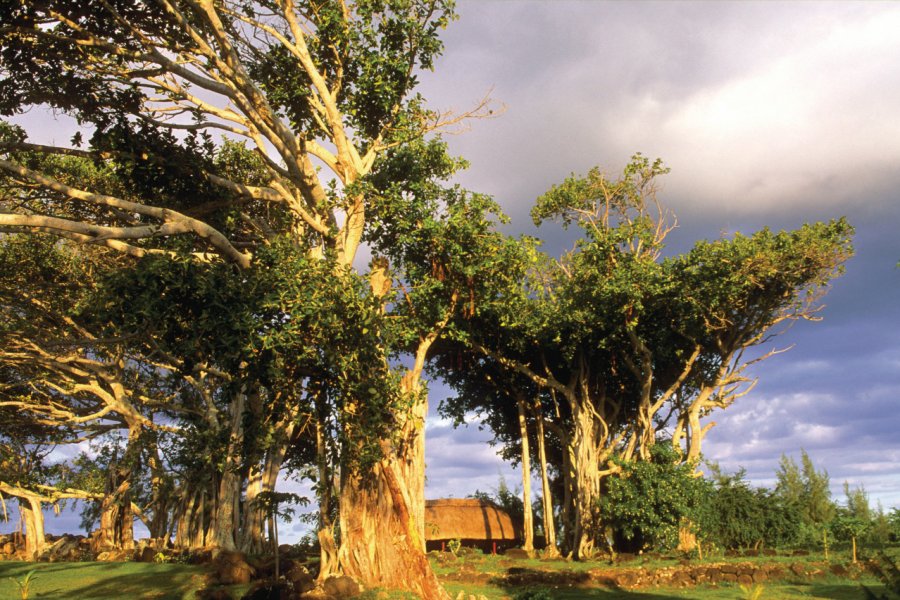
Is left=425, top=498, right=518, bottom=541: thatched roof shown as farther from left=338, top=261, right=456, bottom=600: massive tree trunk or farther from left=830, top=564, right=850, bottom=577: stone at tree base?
left=830, top=564, right=850, bottom=577: stone at tree base

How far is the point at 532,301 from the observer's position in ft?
92.2

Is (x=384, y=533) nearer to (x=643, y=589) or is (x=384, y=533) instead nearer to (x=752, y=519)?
(x=643, y=589)

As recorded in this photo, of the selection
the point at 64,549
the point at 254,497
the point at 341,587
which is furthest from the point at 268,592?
the point at 64,549

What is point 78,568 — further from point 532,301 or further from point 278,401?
point 532,301

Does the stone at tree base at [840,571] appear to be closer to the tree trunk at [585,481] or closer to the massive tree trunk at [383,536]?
the tree trunk at [585,481]

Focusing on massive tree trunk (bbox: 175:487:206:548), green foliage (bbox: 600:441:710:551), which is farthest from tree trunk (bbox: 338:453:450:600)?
massive tree trunk (bbox: 175:487:206:548)

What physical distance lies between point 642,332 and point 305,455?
58.2 feet

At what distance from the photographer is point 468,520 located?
113 ft

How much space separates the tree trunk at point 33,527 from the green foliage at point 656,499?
2401 cm

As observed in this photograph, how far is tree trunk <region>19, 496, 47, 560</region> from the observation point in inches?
1206

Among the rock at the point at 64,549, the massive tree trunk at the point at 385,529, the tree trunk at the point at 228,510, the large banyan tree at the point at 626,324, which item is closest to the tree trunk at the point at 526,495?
the large banyan tree at the point at 626,324

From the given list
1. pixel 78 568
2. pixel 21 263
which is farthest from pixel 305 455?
pixel 21 263

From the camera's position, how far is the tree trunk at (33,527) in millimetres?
30625

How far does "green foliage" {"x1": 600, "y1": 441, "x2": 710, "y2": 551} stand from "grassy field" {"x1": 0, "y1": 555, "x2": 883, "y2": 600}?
2.60 meters
